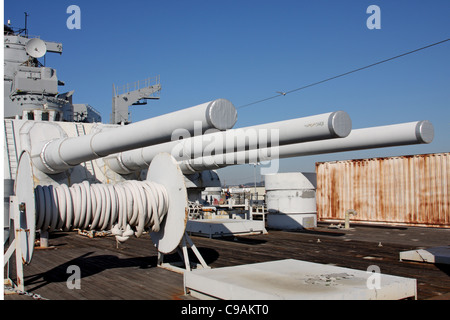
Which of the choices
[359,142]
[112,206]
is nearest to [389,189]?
[359,142]

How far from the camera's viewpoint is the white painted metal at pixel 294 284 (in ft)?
16.4

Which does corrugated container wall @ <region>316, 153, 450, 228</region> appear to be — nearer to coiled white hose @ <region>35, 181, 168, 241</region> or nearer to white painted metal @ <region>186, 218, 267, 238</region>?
white painted metal @ <region>186, 218, 267, 238</region>

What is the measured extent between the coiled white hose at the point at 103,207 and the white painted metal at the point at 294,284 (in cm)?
196

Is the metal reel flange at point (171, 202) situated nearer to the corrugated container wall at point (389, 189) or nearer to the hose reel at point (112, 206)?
the hose reel at point (112, 206)

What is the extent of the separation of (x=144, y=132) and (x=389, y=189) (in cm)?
1547

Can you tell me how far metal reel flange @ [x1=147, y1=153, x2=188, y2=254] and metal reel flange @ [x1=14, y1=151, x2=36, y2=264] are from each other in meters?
2.28

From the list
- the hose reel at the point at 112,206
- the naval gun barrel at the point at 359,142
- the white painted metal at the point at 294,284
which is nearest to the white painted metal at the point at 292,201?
the naval gun barrel at the point at 359,142

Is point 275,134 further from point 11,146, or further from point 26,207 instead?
point 11,146

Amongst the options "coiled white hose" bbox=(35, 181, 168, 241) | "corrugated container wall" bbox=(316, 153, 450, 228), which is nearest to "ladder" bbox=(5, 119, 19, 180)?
"coiled white hose" bbox=(35, 181, 168, 241)

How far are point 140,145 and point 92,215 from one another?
1428 millimetres

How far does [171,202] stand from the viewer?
321 inches

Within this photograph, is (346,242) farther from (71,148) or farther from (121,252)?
(71,148)
